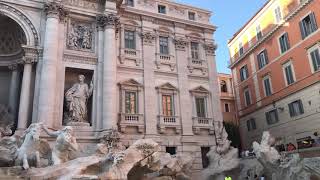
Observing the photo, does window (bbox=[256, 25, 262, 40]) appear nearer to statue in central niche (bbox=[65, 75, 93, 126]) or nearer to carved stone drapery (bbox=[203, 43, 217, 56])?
carved stone drapery (bbox=[203, 43, 217, 56])

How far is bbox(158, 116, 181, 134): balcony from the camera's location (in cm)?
2027

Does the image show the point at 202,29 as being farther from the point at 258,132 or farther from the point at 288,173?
the point at 288,173

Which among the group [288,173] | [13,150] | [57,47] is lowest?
[288,173]

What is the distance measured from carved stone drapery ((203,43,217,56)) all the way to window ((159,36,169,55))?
3156 millimetres

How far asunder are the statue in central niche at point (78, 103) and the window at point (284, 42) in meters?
14.9

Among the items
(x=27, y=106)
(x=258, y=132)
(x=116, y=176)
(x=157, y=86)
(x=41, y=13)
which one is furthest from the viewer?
(x=258, y=132)

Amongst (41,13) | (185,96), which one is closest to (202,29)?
(185,96)

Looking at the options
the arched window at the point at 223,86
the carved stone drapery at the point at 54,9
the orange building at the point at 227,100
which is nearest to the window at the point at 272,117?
the orange building at the point at 227,100

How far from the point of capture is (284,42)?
24.1 m

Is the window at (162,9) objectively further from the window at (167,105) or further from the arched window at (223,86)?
the arched window at (223,86)

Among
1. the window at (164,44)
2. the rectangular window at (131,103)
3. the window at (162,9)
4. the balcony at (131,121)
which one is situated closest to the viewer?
the balcony at (131,121)

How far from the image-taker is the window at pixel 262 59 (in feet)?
86.6

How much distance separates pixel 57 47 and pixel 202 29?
11.6 m

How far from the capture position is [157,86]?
69.6ft
